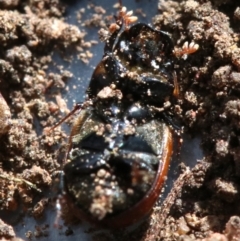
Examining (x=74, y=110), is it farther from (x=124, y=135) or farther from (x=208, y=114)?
(x=208, y=114)

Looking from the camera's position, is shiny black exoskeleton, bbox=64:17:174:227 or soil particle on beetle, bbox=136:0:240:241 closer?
shiny black exoskeleton, bbox=64:17:174:227

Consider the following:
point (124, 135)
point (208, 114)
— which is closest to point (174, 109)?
point (208, 114)

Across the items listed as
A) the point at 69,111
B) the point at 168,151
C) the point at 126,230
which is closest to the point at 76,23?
the point at 69,111

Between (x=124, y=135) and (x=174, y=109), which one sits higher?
(x=174, y=109)

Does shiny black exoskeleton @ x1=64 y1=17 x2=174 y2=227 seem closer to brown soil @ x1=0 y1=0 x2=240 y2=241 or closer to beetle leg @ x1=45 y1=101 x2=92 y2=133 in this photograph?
beetle leg @ x1=45 y1=101 x2=92 y2=133

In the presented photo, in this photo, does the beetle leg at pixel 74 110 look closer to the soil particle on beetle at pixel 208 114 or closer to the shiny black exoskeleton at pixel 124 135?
the shiny black exoskeleton at pixel 124 135

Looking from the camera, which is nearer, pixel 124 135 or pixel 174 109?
pixel 124 135

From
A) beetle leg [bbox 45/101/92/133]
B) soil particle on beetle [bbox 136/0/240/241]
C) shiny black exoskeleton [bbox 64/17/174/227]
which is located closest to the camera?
shiny black exoskeleton [bbox 64/17/174/227]

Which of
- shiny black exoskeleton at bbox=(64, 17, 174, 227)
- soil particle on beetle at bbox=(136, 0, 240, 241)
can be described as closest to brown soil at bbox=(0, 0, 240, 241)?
soil particle on beetle at bbox=(136, 0, 240, 241)
